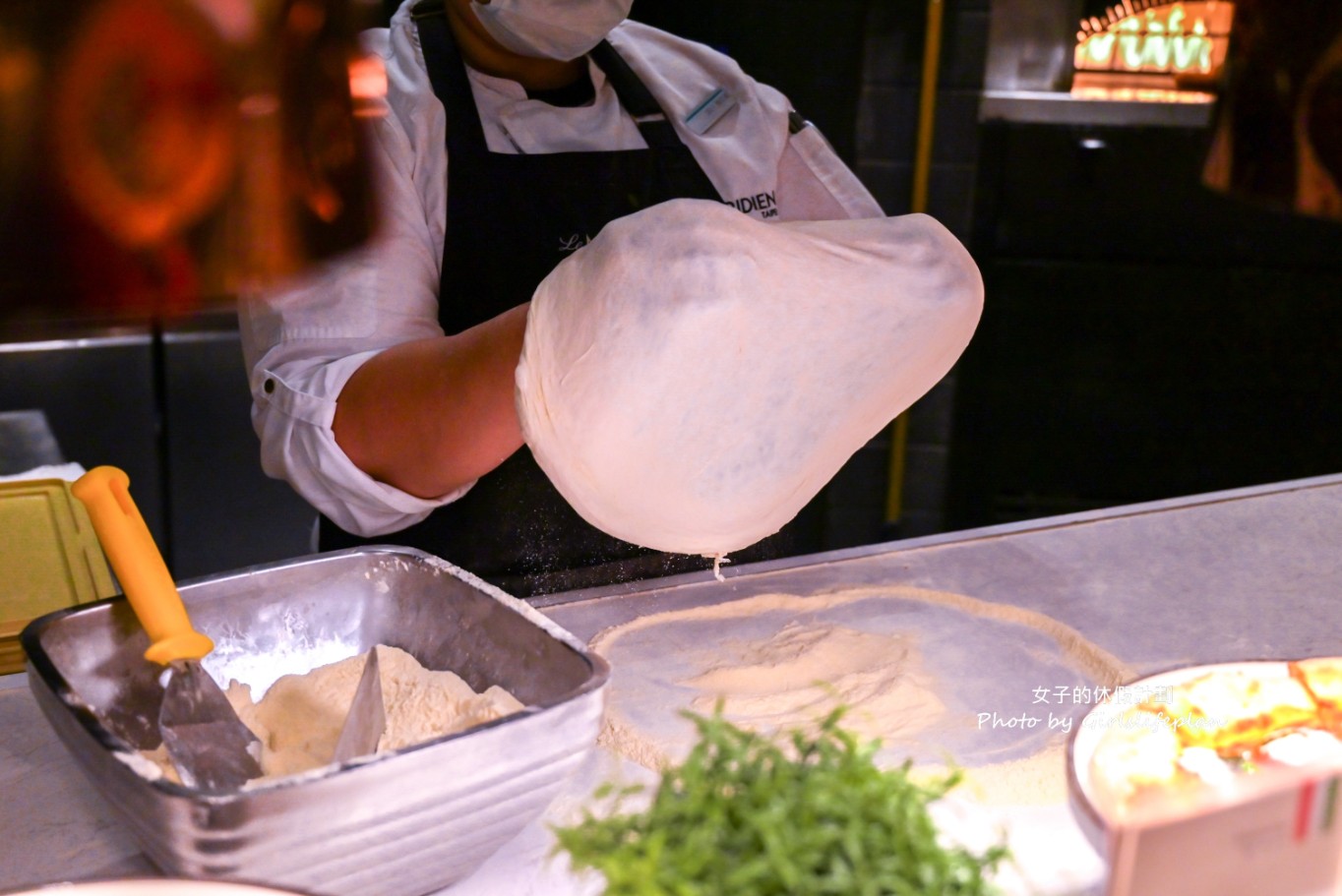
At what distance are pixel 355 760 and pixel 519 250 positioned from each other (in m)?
0.89

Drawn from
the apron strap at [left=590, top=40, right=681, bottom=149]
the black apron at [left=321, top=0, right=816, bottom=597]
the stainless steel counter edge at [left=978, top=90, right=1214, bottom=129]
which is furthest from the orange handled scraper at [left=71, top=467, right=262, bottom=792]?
the stainless steel counter edge at [left=978, top=90, right=1214, bottom=129]

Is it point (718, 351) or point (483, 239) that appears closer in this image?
point (718, 351)

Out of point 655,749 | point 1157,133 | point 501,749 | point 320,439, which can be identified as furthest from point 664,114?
point 1157,133

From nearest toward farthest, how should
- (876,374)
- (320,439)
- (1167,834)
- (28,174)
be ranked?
1. (28,174)
2. (1167,834)
3. (876,374)
4. (320,439)

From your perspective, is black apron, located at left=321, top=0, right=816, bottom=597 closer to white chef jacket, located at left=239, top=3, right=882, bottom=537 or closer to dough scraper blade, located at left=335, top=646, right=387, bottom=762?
white chef jacket, located at left=239, top=3, right=882, bottom=537

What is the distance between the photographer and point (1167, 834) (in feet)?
1.51

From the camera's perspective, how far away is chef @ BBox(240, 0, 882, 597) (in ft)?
A: 3.56

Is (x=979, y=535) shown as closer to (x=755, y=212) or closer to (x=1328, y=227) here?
(x=755, y=212)

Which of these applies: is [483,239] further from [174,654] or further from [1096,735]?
[1096,735]

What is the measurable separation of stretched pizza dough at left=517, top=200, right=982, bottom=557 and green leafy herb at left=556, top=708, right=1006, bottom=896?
1.04 ft

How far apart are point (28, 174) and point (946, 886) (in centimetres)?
42

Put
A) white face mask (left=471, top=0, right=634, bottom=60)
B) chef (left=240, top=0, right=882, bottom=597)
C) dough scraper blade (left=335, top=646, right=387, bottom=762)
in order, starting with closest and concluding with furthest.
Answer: dough scraper blade (left=335, top=646, right=387, bottom=762) → chef (left=240, top=0, right=882, bottom=597) → white face mask (left=471, top=0, right=634, bottom=60)

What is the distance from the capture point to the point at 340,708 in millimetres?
782

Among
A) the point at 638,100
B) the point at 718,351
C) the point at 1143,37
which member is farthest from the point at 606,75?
the point at 1143,37
